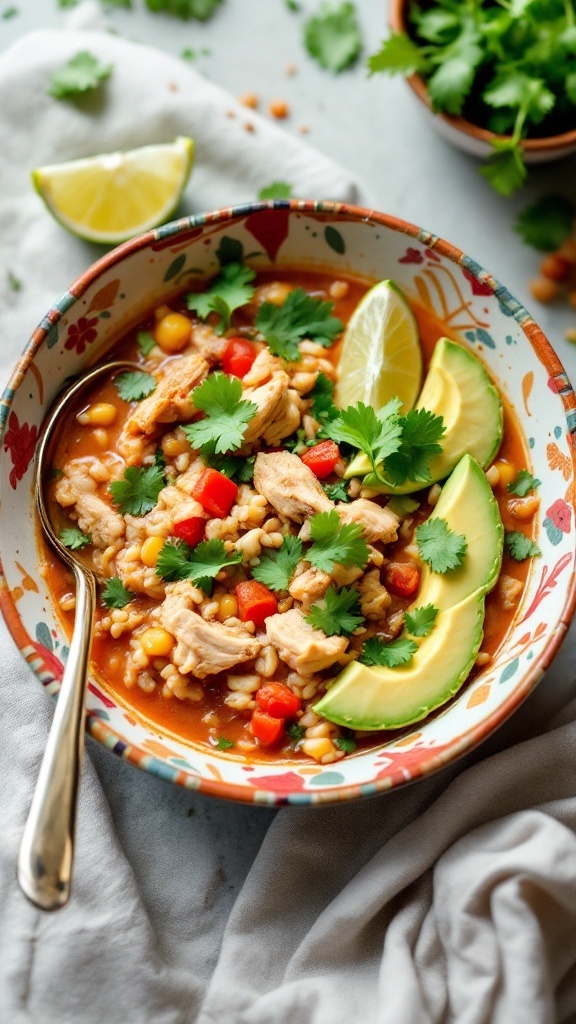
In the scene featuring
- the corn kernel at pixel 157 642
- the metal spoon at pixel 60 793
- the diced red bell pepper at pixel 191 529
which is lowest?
the corn kernel at pixel 157 642

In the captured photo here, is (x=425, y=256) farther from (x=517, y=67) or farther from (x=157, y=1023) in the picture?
(x=157, y=1023)

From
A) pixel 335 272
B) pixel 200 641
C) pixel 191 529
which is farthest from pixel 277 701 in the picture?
pixel 335 272

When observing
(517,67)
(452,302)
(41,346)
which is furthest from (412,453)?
(517,67)

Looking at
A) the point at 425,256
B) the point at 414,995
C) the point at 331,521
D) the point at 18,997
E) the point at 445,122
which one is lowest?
the point at 18,997

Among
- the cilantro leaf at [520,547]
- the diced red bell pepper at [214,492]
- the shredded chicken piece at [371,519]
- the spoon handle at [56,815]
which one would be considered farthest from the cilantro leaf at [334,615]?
the spoon handle at [56,815]

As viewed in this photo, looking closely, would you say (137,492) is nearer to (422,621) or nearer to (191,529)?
(191,529)

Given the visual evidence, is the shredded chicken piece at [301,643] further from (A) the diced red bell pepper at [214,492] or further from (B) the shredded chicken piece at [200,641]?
(A) the diced red bell pepper at [214,492]
